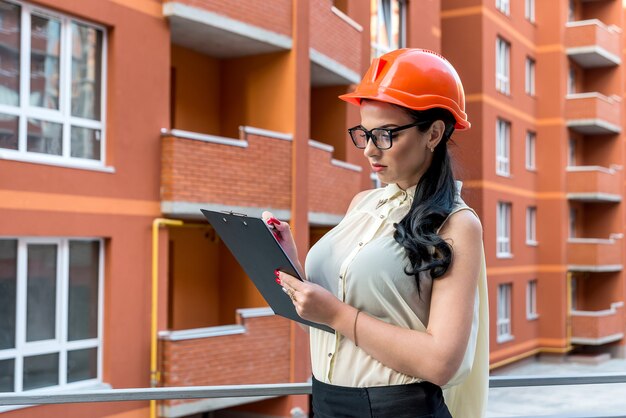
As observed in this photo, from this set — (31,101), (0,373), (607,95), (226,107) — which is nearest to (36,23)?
(31,101)

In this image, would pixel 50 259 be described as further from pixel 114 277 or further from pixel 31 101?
pixel 31 101

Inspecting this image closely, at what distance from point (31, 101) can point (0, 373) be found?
4.50 ft

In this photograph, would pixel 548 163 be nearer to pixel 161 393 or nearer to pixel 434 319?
pixel 161 393

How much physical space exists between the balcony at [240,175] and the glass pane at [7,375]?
4.15 ft

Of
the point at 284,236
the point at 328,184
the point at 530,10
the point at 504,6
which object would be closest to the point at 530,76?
the point at 530,10

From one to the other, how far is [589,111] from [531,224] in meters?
1.89

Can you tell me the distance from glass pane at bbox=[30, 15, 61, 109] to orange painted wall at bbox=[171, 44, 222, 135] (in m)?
1.58

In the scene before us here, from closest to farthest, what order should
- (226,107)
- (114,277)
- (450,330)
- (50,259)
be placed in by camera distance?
(450,330) < (50,259) < (114,277) < (226,107)

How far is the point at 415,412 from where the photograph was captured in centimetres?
75

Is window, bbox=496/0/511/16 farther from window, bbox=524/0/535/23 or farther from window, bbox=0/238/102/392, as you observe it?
window, bbox=0/238/102/392

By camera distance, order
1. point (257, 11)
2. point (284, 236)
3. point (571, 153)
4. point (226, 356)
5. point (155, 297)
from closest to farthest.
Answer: point (284, 236) → point (155, 297) → point (226, 356) → point (257, 11) → point (571, 153)

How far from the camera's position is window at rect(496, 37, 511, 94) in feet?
34.7

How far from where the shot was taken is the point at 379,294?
75cm

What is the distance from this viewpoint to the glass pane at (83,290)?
14.2 feet
